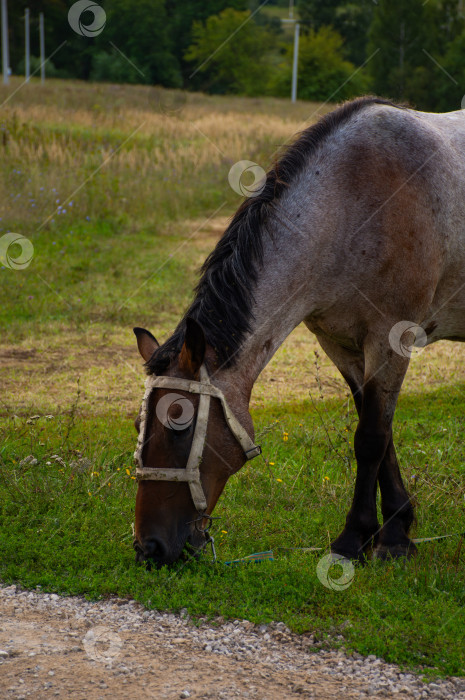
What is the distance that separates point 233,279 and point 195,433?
2.41 feet

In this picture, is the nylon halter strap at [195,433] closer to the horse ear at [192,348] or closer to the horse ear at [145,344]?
the horse ear at [192,348]

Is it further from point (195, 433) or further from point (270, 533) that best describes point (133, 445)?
point (195, 433)

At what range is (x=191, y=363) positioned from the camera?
10.4 ft

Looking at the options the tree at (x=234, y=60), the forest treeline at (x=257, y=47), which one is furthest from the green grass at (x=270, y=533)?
the tree at (x=234, y=60)

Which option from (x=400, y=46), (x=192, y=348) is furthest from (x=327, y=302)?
(x=400, y=46)

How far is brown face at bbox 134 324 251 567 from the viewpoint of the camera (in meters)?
3.12

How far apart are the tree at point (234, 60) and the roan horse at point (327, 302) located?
3110cm

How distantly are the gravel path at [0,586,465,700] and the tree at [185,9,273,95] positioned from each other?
3258 centimetres

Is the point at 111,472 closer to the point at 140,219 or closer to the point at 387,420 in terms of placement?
the point at 387,420

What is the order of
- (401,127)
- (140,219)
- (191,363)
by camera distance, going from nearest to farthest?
1. (191,363)
2. (401,127)
3. (140,219)

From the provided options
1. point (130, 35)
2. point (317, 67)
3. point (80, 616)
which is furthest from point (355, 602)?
point (317, 67)

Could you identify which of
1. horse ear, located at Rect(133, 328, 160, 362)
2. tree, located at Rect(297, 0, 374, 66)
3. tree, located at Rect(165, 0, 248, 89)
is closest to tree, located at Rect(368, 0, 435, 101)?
tree, located at Rect(165, 0, 248, 89)

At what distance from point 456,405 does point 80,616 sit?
13.8ft

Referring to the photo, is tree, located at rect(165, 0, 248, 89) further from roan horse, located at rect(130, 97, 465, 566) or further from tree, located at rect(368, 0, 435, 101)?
roan horse, located at rect(130, 97, 465, 566)
